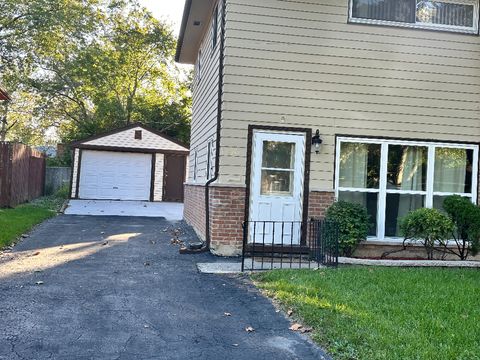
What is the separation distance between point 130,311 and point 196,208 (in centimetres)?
674

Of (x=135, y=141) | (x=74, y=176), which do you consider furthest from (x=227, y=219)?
(x=74, y=176)

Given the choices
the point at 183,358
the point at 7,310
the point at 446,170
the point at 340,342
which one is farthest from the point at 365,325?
the point at 446,170

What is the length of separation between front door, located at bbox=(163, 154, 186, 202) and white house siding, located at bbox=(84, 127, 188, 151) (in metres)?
0.56

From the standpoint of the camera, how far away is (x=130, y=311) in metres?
5.15

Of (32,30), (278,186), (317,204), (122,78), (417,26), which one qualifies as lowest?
(317,204)

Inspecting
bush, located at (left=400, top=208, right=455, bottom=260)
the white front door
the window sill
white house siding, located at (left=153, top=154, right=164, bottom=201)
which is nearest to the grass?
the white front door

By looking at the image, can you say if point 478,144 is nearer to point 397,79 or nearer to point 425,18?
point 397,79

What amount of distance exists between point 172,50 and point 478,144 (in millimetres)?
25827

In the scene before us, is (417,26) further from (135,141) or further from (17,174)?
(135,141)

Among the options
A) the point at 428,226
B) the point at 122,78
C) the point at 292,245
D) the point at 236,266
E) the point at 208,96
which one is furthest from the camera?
the point at 122,78

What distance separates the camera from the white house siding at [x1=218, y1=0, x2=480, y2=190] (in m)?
8.77

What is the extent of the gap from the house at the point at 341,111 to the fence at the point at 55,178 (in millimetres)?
18533

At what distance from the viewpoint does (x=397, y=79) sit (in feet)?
30.3

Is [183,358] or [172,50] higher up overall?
[172,50]
